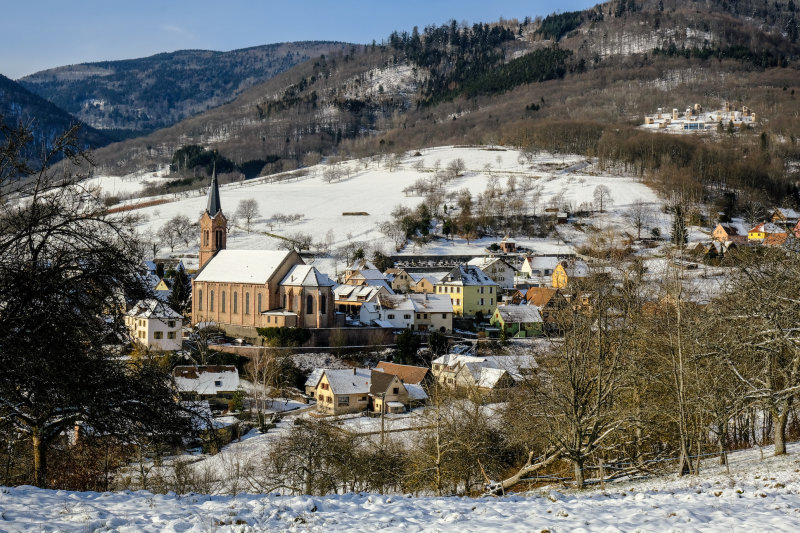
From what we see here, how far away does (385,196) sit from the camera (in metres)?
121

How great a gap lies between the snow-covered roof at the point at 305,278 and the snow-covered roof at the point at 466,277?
13.7 m

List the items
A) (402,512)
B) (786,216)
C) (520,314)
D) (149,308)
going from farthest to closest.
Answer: (786,216) → (520,314) → (149,308) → (402,512)

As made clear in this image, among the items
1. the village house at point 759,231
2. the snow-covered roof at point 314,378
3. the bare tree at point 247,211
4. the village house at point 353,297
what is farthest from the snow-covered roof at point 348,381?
the bare tree at point 247,211

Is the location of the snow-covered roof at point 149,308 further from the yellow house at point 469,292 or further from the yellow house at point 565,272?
the yellow house at point 565,272

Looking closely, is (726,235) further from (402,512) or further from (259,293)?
(402,512)

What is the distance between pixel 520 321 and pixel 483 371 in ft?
61.3

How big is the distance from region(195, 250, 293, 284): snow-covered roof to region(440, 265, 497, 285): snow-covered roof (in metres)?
15.4

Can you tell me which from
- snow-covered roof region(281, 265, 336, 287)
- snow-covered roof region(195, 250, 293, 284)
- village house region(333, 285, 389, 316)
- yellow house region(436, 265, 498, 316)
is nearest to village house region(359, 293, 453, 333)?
village house region(333, 285, 389, 316)

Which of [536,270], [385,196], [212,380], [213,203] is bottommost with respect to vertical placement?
[212,380]

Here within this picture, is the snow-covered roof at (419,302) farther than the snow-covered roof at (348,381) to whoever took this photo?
Yes

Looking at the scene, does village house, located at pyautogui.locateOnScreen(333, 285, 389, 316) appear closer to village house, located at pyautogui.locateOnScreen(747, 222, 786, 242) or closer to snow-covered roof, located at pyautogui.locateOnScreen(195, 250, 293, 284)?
snow-covered roof, located at pyautogui.locateOnScreen(195, 250, 293, 284)

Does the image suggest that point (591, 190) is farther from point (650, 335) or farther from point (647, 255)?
point (650, 335)

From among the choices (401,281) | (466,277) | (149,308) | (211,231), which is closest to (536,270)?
(401,281)

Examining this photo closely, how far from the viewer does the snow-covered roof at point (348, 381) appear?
40469mm
